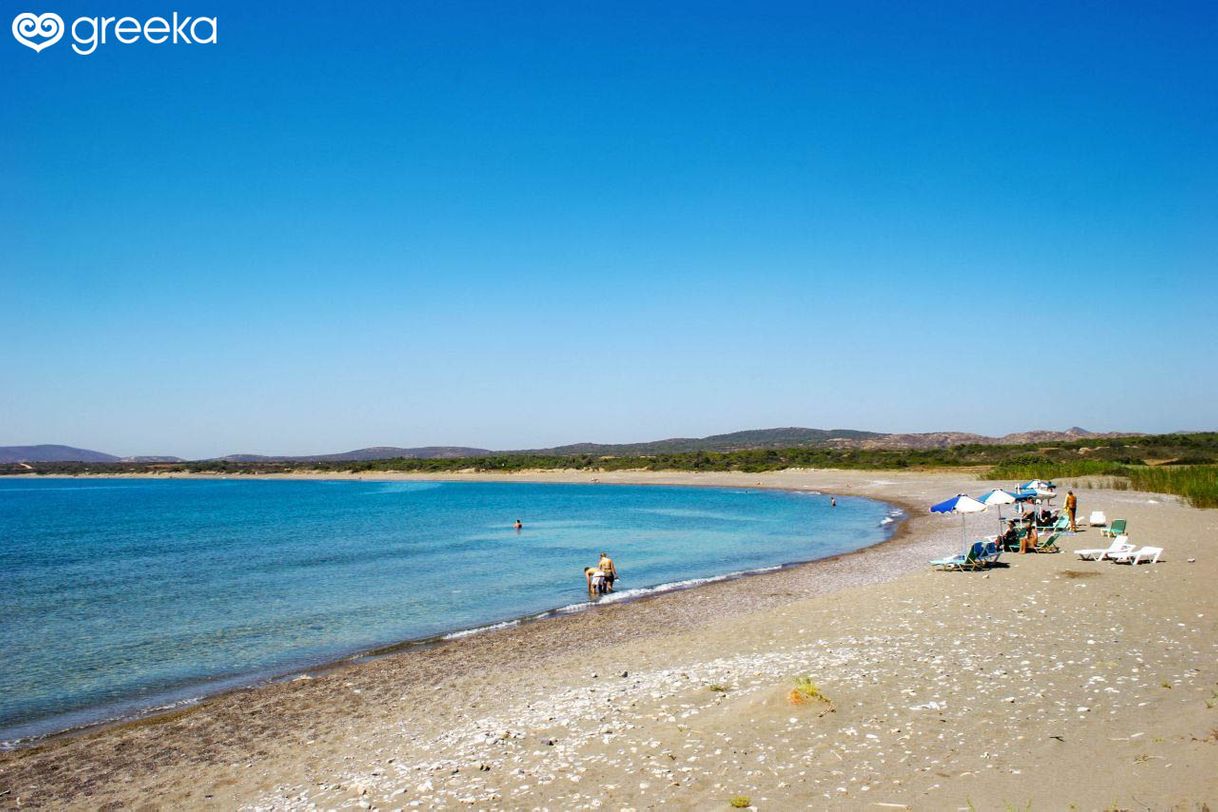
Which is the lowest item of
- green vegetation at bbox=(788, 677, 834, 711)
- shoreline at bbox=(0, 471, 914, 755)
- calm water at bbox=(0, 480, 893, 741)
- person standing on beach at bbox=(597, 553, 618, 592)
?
calm water at bbox=(0, 480, 893, 741)

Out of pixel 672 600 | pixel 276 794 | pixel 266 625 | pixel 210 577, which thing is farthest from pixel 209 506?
pixel 276 794

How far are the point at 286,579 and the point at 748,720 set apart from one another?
2347 centimetres

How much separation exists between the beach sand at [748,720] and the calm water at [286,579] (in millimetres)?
2908

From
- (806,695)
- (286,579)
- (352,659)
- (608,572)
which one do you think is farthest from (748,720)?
(286,579)

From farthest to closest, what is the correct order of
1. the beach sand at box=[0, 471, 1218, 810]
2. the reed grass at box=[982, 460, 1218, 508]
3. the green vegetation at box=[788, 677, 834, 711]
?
1. the reed grass at box=[982, 460, 1218, 508]
2. the green vegetation at box=[788, 677, 834, 711]
3. the beach sand at box=[0, 471, 1218, 810]

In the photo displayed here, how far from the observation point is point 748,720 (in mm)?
8906

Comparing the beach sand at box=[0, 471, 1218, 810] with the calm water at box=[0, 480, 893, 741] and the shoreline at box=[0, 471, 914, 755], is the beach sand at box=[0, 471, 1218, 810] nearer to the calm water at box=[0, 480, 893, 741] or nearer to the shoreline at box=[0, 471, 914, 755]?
the shoreline at box=[0, 471, 914, 755]

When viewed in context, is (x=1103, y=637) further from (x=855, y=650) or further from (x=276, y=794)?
(x=276, y=794)

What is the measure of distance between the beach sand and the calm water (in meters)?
2.91

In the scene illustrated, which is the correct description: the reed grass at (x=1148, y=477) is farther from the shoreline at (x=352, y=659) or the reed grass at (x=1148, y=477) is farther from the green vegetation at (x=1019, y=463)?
the shoreline at (x=352, y=659)

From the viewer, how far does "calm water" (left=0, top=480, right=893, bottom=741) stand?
1547 cm

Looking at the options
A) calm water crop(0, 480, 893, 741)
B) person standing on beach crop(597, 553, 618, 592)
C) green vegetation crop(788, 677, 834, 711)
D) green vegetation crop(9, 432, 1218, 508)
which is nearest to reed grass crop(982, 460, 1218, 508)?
green vegetation crop(9, 432, 1218, 508)

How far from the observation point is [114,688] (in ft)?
46.8

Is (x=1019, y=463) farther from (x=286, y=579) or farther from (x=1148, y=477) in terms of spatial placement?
(x=286, y=579)
